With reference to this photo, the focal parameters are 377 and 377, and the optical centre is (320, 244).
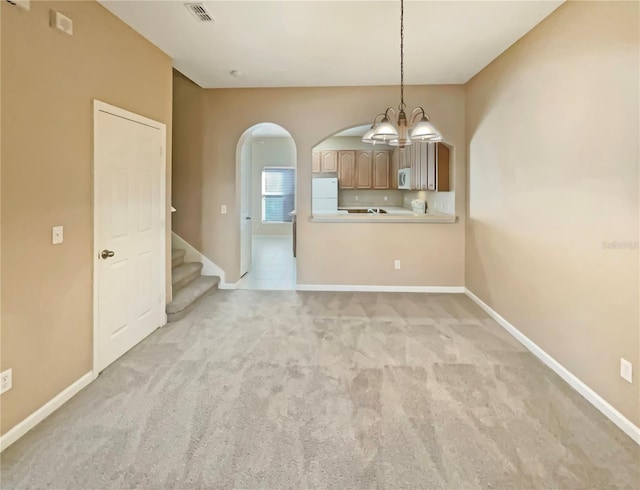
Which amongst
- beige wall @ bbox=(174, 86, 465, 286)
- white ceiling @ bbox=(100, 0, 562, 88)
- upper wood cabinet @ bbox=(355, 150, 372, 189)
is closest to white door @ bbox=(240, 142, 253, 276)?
beige wall @ bbox=(174, 86, 465, 286)

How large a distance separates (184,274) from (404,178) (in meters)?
4.75

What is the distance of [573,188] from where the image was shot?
2688 mm

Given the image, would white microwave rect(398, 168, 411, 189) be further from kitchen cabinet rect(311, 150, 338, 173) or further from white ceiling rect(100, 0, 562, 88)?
white ceiling rect(100, 0, 562, 88)

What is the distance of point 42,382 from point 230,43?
3.18 metres

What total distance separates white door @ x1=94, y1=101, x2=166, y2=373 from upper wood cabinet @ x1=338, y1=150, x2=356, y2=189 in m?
5.79

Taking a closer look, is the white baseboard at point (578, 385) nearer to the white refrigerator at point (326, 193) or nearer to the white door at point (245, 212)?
the white door at point (245, 212)

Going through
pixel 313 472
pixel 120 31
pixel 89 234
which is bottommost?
pixel 313 472

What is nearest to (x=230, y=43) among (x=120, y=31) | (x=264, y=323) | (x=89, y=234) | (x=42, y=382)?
(x=120, y=31)

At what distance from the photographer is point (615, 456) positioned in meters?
1.97

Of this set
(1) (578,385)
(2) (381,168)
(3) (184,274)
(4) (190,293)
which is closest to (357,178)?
(2) (381,168)

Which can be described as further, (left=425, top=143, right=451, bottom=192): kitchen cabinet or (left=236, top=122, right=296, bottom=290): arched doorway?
(left=236, top=122, right=296, bottom=290): arched doorway

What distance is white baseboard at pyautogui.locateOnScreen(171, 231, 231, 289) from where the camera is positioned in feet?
17.8

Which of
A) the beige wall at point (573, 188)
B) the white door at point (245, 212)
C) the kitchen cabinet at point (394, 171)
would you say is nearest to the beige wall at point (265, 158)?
the kitchen cabinet at point (394, 171)

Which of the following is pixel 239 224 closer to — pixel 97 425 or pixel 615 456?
pixel 97 425
